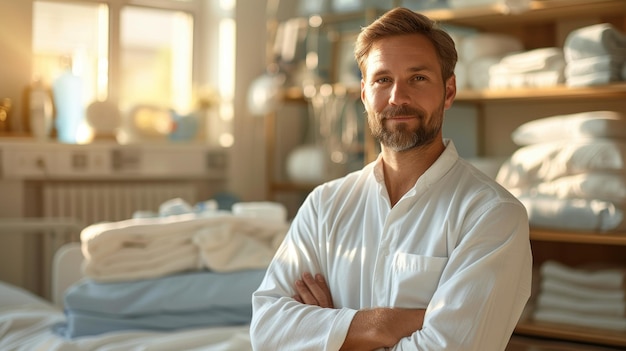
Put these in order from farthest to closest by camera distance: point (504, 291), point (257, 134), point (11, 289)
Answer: point (257, 134) → point (11, 289) → point (504, 291)

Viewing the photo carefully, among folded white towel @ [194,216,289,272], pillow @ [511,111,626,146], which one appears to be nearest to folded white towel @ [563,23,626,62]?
pillow @ [511,111,626,146]

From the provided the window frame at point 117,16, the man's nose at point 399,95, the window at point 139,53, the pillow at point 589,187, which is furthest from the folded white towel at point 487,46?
the man's nose at point 399,95

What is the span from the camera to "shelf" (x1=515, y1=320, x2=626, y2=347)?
9.15ft

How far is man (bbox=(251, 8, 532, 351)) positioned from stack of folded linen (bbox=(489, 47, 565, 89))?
4.53 feet

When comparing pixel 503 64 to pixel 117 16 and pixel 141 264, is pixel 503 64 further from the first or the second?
pixel 117 16

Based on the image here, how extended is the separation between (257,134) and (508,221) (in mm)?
2675

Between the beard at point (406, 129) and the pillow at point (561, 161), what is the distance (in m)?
1.31

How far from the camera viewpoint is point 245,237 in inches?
91.2

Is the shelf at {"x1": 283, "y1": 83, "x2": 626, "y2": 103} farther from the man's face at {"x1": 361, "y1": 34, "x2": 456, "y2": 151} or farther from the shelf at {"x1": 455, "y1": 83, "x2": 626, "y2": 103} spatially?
the man's face at {"x1": 361, "y1": 34, "x2": 456, "y2": 151}

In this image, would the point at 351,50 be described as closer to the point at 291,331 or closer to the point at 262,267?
the point at 262,267

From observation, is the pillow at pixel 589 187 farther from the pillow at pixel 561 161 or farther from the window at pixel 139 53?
the window at pixel 139 53

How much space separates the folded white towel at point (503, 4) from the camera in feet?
9.78

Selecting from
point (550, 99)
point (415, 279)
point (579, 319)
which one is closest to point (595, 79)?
point (550, 99)

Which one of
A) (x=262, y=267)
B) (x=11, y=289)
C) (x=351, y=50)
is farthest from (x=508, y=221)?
(x=351, y=50)
